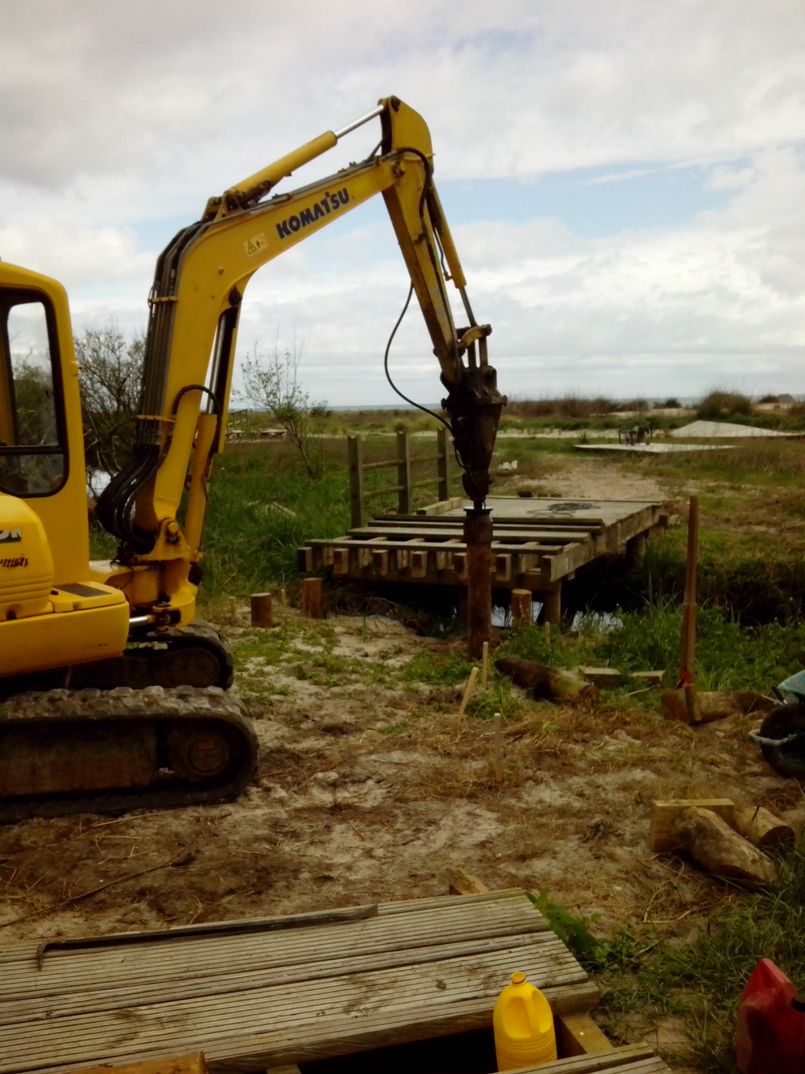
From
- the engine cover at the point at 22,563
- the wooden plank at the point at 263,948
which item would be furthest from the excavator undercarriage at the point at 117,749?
the wooden plank at the point at 263,948

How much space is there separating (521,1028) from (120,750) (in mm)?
3043

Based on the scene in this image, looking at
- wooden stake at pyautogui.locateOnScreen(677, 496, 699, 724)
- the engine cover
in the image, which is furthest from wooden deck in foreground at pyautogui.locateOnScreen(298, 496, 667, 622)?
the engine cover

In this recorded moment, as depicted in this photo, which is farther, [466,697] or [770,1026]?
[466,697]

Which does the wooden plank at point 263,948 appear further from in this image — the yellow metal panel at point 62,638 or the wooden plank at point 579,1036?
the yellow metal panel at point 62,638

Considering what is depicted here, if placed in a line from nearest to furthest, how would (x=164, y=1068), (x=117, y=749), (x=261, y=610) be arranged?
(x=164, y=1068)
(x=117, y=749)
(x=261, y=610)

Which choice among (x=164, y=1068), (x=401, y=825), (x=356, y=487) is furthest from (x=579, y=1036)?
(x=356, y=487)

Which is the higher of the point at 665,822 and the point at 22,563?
the point at 22,563

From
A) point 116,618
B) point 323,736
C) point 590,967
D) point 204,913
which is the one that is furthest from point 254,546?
point 590,967

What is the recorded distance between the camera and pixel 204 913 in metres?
4.35

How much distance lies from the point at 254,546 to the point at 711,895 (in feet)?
28.1

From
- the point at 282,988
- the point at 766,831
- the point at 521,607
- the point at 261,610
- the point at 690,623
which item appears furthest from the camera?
the point at 521,607

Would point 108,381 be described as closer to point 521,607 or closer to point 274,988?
point 521,607

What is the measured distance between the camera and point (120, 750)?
5.46 meters

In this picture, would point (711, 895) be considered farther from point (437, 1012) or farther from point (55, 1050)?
point (55, 1050)
